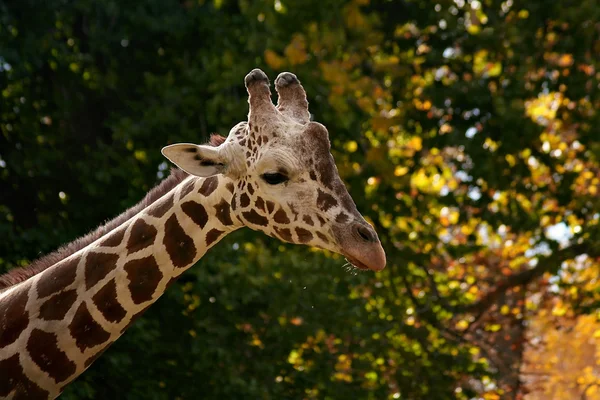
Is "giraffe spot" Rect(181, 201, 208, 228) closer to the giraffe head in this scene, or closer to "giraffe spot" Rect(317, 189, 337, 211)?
the giraffe head

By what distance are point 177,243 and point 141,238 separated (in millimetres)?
165

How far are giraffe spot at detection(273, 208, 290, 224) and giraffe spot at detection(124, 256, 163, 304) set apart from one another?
601mm

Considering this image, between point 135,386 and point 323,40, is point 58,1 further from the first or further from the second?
point 135,386

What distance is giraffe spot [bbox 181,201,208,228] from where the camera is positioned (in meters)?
4.39

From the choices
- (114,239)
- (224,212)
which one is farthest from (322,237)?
(114,239)

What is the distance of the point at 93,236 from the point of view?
460 centimetres

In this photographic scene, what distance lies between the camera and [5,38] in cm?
898

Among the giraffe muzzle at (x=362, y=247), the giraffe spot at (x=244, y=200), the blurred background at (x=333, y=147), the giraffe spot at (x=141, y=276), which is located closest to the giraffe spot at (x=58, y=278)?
the giraffe spot at (x=141, y=276)

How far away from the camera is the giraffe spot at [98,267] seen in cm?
437

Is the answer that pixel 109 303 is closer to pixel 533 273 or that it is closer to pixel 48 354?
pixel 48 354

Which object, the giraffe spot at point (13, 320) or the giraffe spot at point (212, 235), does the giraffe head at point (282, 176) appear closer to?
the giraffe spot at point (212, 235)

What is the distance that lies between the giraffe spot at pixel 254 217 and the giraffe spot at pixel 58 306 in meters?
0.85

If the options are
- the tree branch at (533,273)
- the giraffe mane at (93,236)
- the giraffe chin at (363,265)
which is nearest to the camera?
Result: the giraffe chin at (363,265)

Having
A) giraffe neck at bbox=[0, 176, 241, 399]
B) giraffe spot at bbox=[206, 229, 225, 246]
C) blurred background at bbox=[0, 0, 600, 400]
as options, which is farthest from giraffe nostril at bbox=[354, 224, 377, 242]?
blurred background at bbox=[0, 0, 600, 400]
